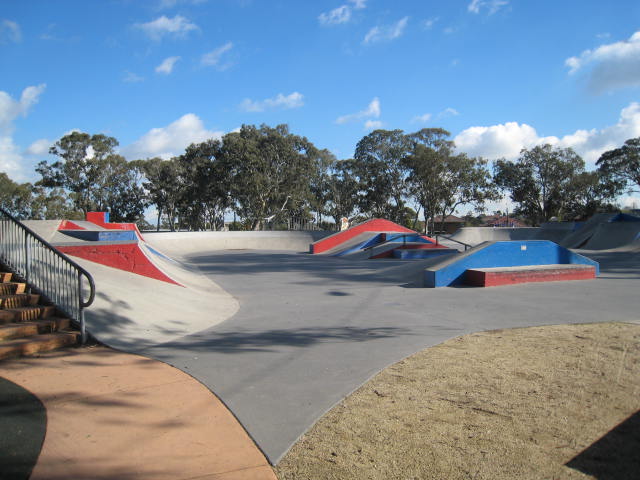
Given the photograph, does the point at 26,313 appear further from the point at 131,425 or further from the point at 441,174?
the point at 441,174

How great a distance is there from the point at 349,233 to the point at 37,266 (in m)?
24.7

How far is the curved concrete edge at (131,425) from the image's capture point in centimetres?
266

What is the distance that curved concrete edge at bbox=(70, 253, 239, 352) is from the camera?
19.0ft

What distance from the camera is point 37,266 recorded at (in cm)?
621

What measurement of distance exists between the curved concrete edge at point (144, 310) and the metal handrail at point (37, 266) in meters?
0.34

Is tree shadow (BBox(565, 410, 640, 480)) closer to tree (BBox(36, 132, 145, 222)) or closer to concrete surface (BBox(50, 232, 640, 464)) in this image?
concrete surface (BBox(50, 232, 640, 464))

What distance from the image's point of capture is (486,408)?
3.57 m

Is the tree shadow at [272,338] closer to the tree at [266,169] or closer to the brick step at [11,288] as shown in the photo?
the brick step at [11,288]

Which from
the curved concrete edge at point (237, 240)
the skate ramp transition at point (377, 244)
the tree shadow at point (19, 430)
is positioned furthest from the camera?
the curved concrete edge at point (237, 240)

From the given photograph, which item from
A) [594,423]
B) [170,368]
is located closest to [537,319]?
[594,423]

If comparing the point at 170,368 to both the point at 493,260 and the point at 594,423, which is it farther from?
the point at 493,260

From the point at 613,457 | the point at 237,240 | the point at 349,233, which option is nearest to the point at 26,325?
the point at 613,457

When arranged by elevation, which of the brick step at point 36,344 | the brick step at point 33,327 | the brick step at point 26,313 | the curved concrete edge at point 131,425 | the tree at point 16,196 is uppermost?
the tree at point 16,196

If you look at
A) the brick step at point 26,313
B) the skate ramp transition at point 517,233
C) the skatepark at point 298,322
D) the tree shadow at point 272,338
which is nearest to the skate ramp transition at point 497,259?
the skatepark at point 298,322
